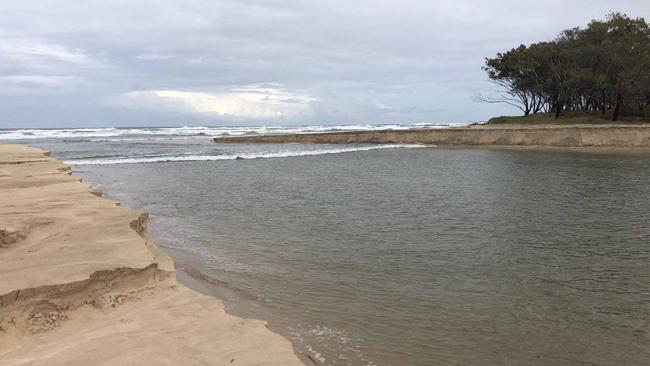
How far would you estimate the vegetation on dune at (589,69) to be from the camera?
48.2 metres

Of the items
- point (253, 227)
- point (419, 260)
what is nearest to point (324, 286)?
point (419, 260)

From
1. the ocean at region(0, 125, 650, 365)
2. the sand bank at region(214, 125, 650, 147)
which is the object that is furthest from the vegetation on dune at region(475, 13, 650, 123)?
the ocean at region(0, 125, 650, 365)

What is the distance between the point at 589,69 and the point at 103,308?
54.7 meters

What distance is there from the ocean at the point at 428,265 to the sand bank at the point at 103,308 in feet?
2.65

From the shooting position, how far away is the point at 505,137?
40.3 meters

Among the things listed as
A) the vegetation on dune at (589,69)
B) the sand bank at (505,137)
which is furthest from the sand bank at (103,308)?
the vegetation on dune at (589,69)

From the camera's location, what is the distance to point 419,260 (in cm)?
752

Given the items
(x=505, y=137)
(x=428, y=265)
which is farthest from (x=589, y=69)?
(x=428, y=265)

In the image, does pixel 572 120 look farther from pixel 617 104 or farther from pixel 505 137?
pixel 505 137

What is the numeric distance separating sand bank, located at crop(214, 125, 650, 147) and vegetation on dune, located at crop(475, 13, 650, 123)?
11702 millimetres

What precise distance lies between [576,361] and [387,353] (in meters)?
1.62

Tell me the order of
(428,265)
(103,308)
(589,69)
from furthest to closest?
(589,69) → (428,265) → (103,308)

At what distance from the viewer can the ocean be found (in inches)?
191

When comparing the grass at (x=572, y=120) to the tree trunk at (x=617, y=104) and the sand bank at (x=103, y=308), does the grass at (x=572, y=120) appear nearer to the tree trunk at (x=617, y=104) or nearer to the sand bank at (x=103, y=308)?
the tree trunk at (x=617, y=104)
